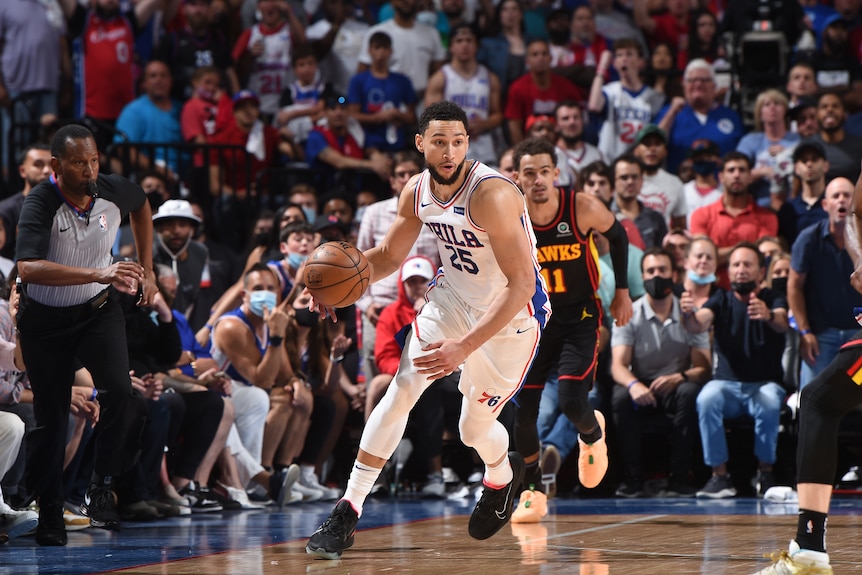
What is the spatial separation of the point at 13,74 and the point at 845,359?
32.8 feet

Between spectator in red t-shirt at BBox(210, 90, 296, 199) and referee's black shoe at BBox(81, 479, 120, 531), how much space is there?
5126 mm

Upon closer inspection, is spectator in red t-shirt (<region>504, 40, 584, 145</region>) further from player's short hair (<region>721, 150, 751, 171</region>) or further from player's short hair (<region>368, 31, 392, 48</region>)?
player's short hair (<region>721, 150, 751, 171</region>)

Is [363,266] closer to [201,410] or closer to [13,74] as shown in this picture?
[201,410]

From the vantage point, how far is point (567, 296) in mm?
7250

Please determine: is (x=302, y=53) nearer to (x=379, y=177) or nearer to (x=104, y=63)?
(x=379, y=177)

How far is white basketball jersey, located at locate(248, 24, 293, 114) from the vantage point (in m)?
13.0

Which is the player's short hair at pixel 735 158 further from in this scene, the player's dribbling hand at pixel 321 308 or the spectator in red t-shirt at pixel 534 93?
the player's dribbling hand at pixel 321 308

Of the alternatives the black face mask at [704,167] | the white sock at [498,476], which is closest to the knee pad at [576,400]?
the white sock at [498,476]

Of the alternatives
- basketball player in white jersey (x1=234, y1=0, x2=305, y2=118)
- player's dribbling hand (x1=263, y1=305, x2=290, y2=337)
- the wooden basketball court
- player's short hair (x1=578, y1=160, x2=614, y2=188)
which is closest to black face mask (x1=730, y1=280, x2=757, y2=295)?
player's short hair (x1=578, y1=160, x2=614, y2=188)

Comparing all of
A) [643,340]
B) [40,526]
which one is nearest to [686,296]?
[643,340]

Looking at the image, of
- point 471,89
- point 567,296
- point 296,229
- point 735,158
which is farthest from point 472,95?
point 567,296

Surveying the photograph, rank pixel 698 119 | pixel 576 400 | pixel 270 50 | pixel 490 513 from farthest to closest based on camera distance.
Result: pixel 270 50 → pixel 698 119 → pixel 576 400 → pixel 490 513

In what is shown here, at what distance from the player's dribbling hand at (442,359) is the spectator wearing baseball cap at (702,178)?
19.4 feet

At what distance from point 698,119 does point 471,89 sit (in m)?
2.30
